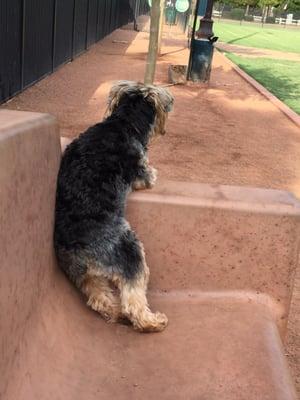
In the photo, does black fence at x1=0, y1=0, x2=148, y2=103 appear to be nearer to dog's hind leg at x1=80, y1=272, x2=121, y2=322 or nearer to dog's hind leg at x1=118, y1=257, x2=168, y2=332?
dog's hind leg at x1=80, y1=272, x2=121, y2=322

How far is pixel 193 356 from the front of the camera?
112 inches

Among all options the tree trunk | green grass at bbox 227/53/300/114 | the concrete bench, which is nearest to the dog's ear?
the concrete bench

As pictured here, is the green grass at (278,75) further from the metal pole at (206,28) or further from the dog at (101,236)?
the dog at (101,236)

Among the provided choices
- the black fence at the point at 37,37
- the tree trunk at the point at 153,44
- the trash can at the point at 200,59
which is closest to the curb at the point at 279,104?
the trash can at the point at 200,59

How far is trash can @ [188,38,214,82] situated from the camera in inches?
575

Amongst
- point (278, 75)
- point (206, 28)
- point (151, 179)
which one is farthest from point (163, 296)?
point (278, 75)

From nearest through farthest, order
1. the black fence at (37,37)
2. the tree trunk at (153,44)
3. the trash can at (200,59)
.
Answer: the tree trunk at (153,44), the black fence at (37,37), the trash can at (200,59)

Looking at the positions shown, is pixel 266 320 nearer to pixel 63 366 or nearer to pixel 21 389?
pixel 63 366

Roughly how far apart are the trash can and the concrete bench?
37.9 ft

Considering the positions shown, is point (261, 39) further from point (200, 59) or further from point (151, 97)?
point (151, 97)

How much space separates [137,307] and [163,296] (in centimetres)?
47

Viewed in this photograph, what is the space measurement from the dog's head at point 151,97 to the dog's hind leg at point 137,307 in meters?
1.19

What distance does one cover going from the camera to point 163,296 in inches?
137

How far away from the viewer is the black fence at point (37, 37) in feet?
34.2
